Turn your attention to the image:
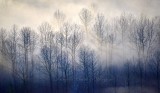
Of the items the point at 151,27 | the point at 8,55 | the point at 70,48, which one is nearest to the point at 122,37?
the point at 151,27

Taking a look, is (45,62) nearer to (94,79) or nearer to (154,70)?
(94,79)

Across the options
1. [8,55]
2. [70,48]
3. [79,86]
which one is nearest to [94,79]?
[79,86]

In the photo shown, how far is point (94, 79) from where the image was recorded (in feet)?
178

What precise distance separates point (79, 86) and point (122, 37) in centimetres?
998

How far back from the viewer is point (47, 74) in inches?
2135

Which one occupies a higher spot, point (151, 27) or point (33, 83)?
point (151, 27)

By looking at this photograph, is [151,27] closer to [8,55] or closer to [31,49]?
[31,49]

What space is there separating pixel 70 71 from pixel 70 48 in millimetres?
3516

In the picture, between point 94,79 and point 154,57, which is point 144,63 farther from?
point 94,79

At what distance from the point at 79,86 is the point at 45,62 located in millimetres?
6194

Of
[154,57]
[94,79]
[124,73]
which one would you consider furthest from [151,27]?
[94,79]

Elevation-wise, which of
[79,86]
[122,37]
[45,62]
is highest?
[122,37]

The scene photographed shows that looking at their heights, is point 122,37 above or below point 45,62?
above

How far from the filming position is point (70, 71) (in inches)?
2149
